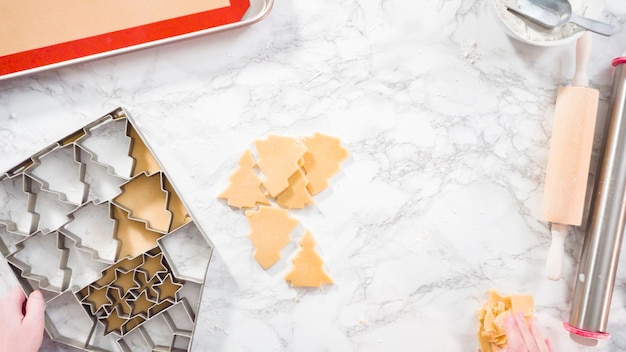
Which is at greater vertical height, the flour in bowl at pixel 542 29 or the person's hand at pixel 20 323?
the flour in bowl at pixel 542 29

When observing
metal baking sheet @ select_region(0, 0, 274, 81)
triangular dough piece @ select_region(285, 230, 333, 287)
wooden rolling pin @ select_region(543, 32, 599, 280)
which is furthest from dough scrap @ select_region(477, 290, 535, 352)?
metal baking sheet @ select_region(0, 0, 274, 81)

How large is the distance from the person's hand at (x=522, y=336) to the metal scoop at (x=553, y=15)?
48 centimetres

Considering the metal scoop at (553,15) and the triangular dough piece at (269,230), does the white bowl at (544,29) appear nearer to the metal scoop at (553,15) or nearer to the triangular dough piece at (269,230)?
the metal scoop at (553,15)

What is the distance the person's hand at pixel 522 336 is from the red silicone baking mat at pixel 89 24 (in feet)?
2.23

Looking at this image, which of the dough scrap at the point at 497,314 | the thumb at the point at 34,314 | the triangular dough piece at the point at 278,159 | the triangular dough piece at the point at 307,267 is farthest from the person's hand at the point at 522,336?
the thumb at the point at 34,314

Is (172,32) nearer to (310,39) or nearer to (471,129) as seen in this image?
(310,39)

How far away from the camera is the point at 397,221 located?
0.92 metres

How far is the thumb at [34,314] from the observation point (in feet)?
2.78

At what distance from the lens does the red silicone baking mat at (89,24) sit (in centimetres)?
85

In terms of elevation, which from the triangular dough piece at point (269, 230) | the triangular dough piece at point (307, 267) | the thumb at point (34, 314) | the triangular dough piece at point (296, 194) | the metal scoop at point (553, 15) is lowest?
the thumb at point (34, 314)

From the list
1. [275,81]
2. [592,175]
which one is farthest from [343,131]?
[592,175]

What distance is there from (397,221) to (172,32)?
493 millimetres

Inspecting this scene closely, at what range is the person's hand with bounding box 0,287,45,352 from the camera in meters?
0.84

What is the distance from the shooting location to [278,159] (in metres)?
0.89
